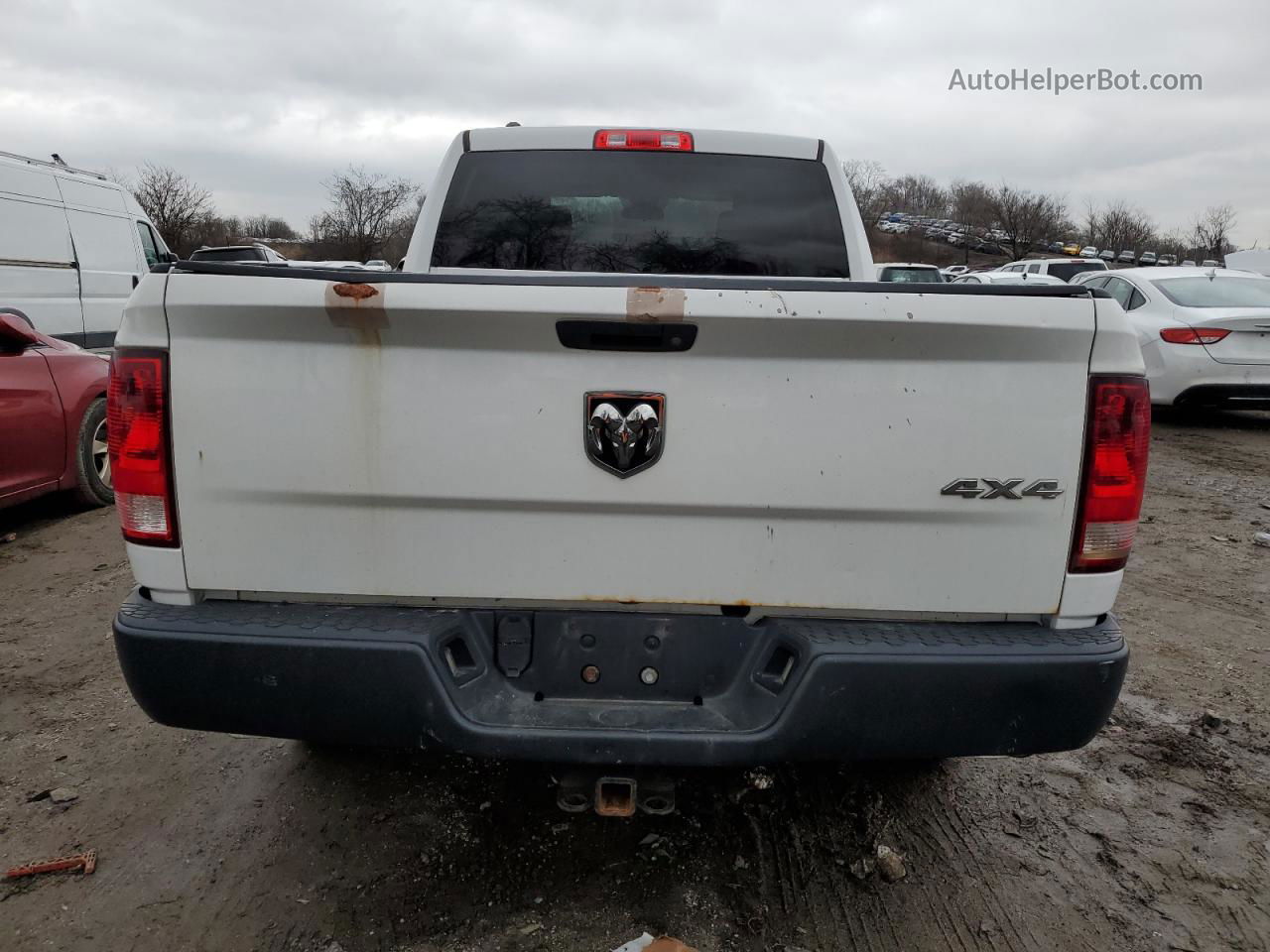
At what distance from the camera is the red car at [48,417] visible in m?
5.15

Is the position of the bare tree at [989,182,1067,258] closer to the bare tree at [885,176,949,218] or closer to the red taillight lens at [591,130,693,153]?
the bare tree at [885,176,949,218]

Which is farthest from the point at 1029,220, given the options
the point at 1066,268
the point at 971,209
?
the point at 1066,268

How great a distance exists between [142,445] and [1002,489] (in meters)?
1.94

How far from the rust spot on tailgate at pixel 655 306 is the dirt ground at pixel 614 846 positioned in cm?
156

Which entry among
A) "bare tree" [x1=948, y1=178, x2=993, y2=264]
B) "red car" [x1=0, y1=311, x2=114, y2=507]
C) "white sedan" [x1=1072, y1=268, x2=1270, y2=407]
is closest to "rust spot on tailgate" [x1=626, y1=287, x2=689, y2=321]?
"red car" [x1=0, y1=311, x2=114, y2=507]

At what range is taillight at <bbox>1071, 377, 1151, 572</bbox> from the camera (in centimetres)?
185

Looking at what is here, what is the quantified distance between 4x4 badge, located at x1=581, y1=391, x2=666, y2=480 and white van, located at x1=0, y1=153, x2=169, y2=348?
29.1 feet

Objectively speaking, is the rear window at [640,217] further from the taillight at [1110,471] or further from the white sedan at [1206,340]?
the white sedan at [1206,340]

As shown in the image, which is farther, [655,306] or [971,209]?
[971,209]

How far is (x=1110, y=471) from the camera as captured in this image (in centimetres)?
187

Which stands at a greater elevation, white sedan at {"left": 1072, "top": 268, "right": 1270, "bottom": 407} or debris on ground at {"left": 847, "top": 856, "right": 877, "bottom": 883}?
white sedan at {"left": 1072, "top": 268, "right": 1270, "bottom": 407}

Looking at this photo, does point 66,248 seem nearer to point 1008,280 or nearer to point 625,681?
point 1008,280

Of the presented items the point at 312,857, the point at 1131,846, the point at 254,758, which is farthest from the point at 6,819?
the point at 1131,846

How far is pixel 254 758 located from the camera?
9.70 ft
